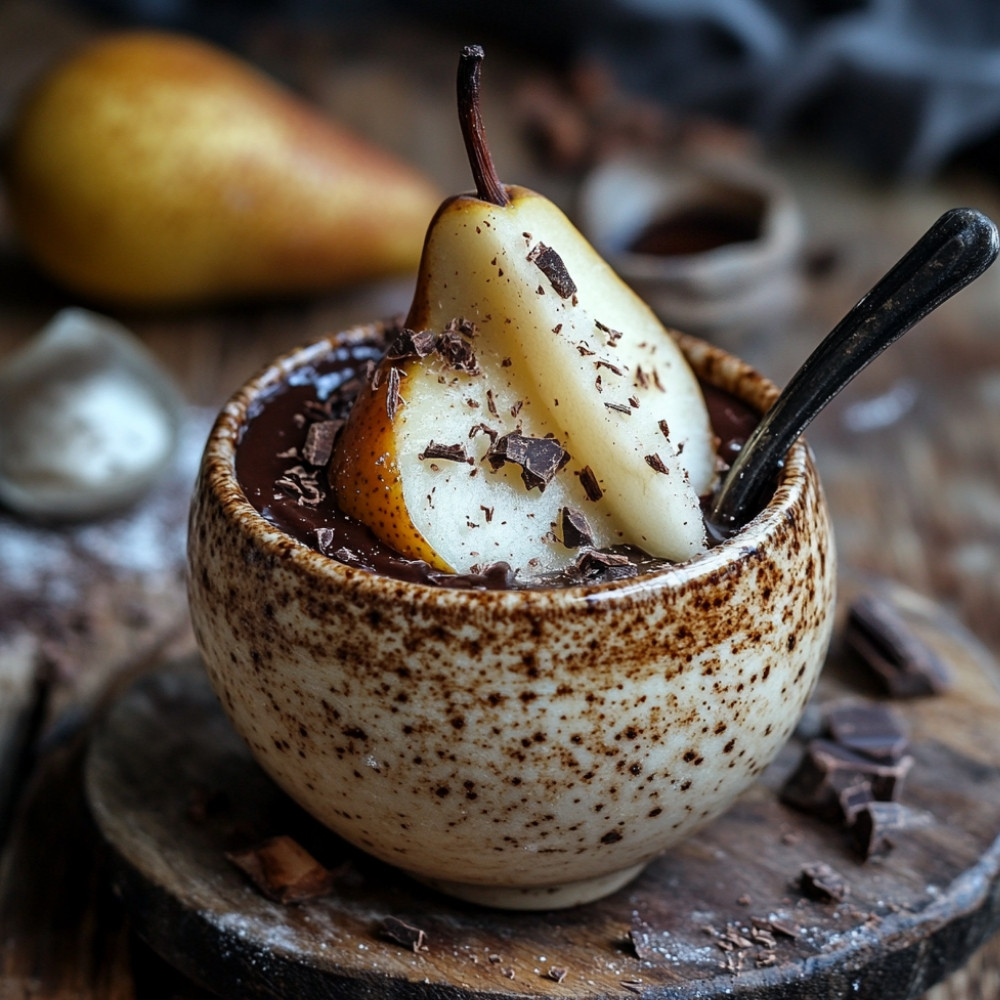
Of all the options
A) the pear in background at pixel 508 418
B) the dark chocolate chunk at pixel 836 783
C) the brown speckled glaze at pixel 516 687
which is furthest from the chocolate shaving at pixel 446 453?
the dark chocolate chunk at pixel 836 783

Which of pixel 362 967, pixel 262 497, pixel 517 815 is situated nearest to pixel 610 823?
pixel 517 815

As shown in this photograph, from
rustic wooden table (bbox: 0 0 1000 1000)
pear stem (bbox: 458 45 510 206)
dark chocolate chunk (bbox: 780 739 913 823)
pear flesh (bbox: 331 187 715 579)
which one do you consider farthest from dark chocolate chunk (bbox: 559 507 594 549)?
rustic wooden table (bbox: 0 0 1000 1000)

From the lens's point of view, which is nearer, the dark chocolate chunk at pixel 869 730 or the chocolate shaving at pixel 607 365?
the chocolate shaving at pixel 607 365

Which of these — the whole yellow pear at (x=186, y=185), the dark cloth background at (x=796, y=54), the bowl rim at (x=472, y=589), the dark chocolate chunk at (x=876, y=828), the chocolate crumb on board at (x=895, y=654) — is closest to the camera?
the bowl rim at (x=472, y=589)

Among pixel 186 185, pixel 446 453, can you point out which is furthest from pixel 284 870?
pixel 186 185

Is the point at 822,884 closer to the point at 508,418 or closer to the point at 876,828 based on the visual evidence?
the point at 876,828

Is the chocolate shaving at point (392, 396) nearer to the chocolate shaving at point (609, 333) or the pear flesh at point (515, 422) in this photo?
the pear flesh at point (515, 422)
